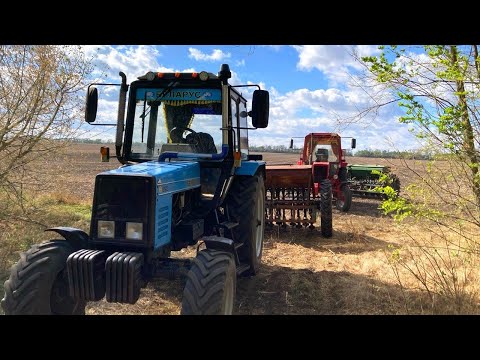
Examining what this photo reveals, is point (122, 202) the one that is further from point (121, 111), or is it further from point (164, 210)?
point (121, 111)

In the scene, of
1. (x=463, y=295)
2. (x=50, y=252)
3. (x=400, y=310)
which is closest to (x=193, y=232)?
(x=50, y=252)

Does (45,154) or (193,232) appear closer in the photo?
(193,232)

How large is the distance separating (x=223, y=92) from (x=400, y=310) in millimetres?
3077

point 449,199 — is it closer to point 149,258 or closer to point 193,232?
point 193,232

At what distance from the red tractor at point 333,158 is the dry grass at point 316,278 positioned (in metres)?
3.26

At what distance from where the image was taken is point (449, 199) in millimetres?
4879

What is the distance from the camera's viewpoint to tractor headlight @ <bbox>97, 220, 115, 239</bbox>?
137 inches

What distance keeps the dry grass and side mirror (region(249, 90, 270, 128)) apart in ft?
6.35

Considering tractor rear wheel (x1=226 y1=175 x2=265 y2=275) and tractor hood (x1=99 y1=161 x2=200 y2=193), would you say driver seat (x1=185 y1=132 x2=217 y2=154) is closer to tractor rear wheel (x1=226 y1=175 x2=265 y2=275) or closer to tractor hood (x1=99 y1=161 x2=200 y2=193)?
tractor hood (x1=99 y1=161 x2=200 y2=193)

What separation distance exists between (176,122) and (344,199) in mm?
8488

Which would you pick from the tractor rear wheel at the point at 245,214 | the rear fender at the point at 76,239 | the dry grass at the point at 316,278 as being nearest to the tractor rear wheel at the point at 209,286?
the rear fender at the point at 76,239

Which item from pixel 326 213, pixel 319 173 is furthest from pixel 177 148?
pixel 319 173

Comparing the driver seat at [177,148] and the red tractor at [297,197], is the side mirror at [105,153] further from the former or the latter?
the red tractor at [297,197]

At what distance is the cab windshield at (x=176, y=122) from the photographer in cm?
467
